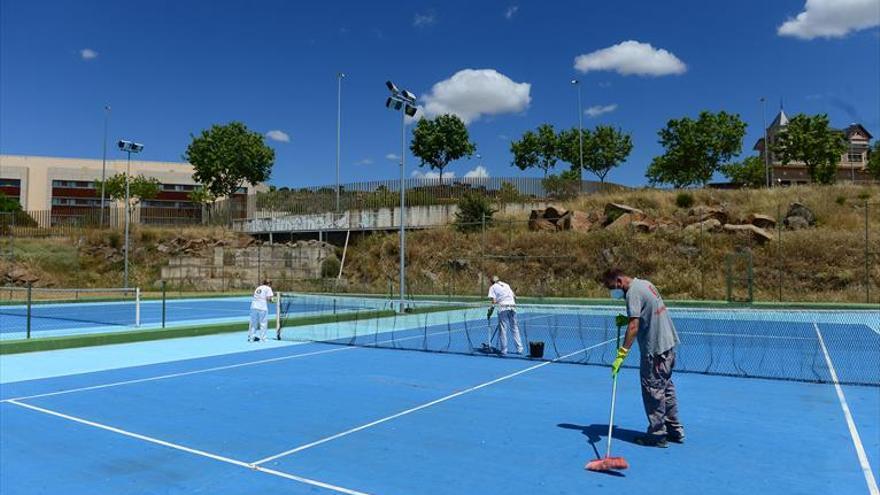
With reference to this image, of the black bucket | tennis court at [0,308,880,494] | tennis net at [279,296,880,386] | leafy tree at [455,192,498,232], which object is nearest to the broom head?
tennis court at [0,308,880,494]

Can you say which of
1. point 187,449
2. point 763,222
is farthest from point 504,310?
point 763,222

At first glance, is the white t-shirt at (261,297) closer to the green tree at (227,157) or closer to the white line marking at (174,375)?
the white line marking at (174,375)

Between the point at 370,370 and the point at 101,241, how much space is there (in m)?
41.9

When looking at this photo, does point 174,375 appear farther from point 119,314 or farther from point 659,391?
point 119,314

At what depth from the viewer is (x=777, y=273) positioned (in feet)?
101

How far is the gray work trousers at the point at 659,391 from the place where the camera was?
22.2ft

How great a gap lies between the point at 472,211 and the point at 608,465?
34993 mm

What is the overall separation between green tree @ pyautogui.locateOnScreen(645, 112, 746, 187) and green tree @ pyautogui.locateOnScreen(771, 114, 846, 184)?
19.8 ft

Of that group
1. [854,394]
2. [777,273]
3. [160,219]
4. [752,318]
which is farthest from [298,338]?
[160,219]

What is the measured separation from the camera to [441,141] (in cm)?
5425

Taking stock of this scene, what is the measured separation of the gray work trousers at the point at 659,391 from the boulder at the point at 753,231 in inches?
1163

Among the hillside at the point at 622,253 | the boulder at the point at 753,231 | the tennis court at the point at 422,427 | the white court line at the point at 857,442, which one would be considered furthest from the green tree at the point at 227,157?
the white court line at the point at 857,442

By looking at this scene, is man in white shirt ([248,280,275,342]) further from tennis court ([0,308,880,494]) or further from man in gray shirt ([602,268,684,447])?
man in gray shirt ([602,268,684,447])

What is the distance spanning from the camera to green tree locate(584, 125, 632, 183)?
56.4 m
